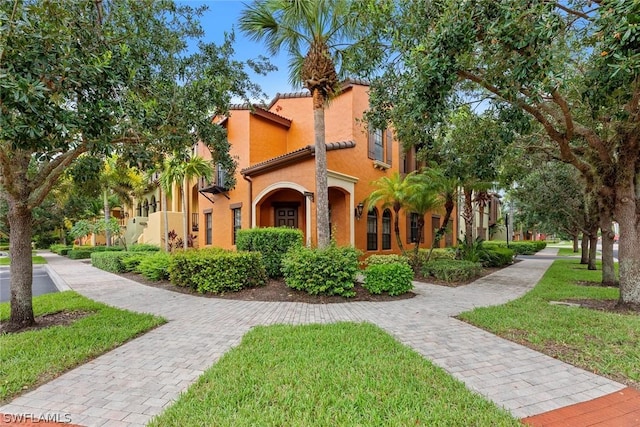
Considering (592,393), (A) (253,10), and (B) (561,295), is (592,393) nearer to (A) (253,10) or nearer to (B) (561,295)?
(B) (561,295)

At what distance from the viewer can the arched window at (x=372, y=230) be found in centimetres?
1530

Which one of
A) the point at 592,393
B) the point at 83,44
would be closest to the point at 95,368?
the point at 83,44

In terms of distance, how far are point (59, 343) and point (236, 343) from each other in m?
2.73

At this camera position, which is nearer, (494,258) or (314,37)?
(314,37)

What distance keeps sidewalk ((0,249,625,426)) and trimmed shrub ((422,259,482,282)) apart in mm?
3333

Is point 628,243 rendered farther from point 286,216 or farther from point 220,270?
point 286,216

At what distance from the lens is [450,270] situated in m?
11.8

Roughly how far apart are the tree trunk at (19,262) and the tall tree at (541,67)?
7.32 metres

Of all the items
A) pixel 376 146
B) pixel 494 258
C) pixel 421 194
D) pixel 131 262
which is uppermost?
pixel 376 146

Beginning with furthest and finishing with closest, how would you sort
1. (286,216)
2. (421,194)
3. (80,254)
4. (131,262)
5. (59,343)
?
(80,254), (286,216), (131,262), (421,194), (59,343)

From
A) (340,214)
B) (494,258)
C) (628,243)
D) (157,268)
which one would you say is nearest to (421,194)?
(340,214)

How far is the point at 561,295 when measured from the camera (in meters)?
9.13

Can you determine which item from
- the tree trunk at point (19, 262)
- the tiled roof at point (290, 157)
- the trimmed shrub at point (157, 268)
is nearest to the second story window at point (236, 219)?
the tiled roof at point (290, 157)

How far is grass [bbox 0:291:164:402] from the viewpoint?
3.98 metres
